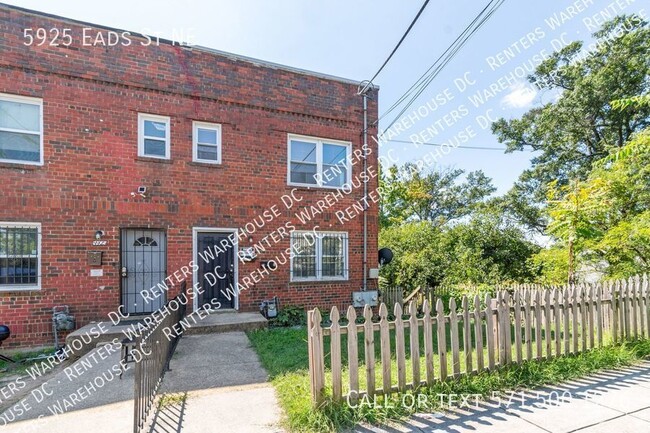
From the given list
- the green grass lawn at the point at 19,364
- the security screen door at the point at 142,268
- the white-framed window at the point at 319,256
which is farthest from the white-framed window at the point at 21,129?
the white-framed window at the point at 319,256

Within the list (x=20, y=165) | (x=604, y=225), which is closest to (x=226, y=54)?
(x=20, y=165)

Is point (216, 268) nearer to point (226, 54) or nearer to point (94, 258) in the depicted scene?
point (94, 258)

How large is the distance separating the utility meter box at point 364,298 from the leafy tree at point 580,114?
1510 centimetres

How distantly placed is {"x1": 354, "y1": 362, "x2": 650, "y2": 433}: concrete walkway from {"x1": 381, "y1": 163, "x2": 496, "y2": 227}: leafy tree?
2324cm

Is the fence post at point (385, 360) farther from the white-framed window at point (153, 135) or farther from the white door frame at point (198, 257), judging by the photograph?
the white-framed window at point (153, 135)

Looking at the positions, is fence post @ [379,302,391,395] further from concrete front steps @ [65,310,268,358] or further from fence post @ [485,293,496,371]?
concrete front steps @ [65,310,268,358]

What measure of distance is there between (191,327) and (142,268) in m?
2.00

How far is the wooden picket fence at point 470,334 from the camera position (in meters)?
3.55

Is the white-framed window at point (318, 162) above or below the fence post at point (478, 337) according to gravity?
above

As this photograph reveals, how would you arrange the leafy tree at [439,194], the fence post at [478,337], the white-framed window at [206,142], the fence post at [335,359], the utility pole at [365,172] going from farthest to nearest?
the leafy tree at [439,194] < the utility pole at [365,172] < the white-framed window at [206,142] < the fence post at [478,337] < the fence post at [335,359]

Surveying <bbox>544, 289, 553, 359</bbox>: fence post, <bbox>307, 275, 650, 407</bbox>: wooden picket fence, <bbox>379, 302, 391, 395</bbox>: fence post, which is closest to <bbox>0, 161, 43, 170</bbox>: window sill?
<bbox>307, 275, 650, 407</bbox>: wooden picket fence

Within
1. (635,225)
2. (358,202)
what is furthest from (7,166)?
(635,225)

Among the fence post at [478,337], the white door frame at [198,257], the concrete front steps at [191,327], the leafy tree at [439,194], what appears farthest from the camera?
the leafy tree at [439,194]

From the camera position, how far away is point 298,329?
7.81 m
